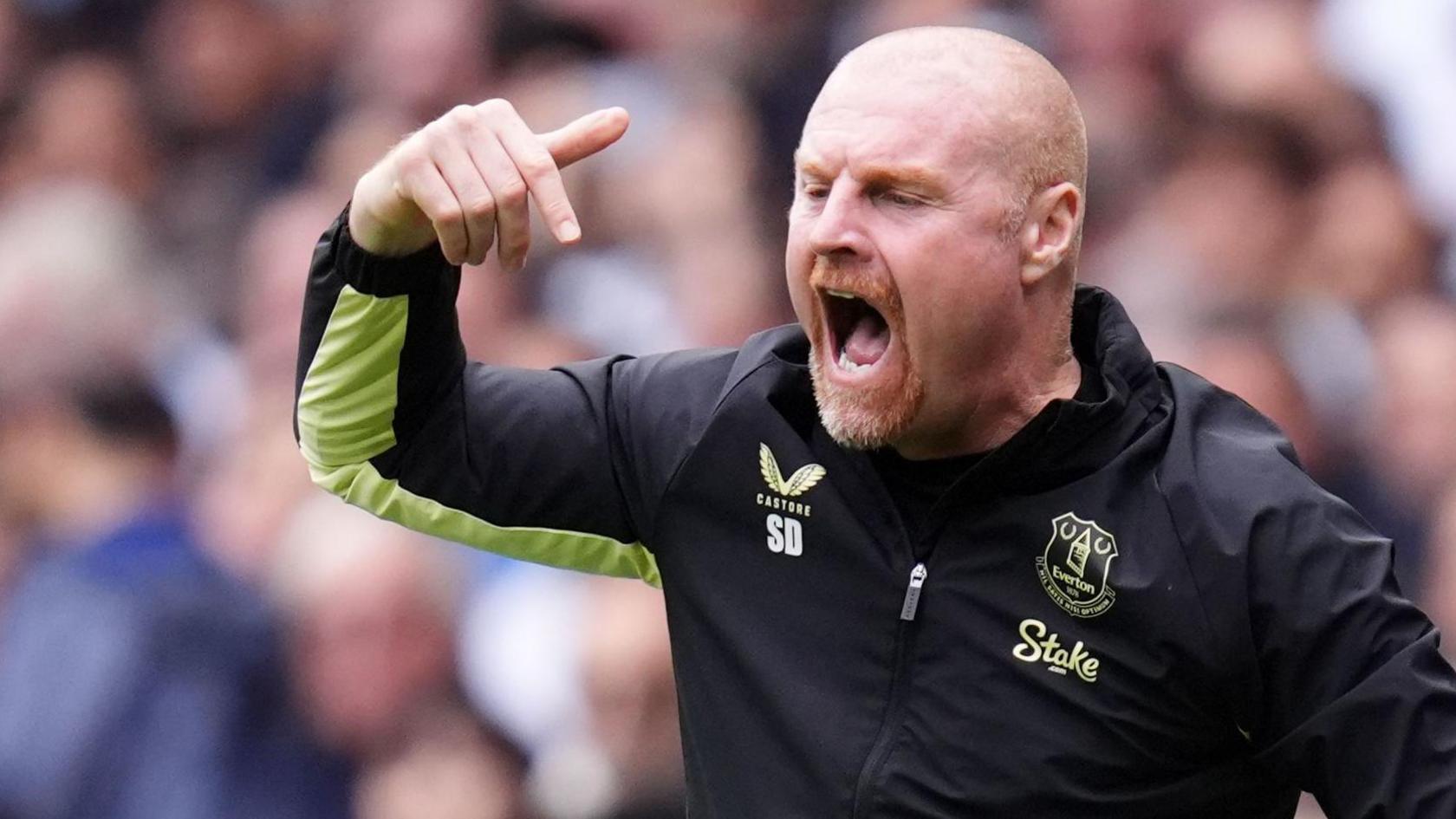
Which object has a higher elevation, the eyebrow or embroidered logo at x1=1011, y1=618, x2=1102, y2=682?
the eyebrow

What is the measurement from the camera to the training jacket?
7.09 ft

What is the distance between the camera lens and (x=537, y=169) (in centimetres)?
216

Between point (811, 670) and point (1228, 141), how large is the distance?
99.7 inches

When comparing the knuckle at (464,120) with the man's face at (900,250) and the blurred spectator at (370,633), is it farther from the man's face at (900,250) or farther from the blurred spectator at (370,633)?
the blurred spectator at (370,633)

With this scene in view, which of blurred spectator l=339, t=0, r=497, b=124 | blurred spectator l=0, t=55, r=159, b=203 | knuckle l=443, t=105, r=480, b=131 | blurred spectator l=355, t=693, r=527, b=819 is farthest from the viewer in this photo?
blurred spectator l=0, t=55, r=159, b=203

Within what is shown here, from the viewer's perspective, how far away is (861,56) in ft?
8.02

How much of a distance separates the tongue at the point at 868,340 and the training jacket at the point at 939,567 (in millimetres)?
94

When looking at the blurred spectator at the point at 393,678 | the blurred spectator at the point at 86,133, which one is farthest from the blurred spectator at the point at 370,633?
the blurred spectator at the point at 86,133

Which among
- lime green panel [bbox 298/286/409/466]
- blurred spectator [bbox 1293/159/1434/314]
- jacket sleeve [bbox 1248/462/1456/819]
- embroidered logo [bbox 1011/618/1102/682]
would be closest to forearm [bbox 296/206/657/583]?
lime green panel [bbox 298/286/409/466]

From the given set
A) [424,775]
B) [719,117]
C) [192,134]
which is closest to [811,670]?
[424,775]

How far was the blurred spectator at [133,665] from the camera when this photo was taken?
4711 mm

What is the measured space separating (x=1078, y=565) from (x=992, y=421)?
0.25m

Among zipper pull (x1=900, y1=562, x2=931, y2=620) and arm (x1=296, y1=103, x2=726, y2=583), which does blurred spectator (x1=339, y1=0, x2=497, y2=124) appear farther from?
zipper pull (x1=900, y1=562, x2=931, y2=620)

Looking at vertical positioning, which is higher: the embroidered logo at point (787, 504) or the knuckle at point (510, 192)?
the knuckle at point (510, 192)
